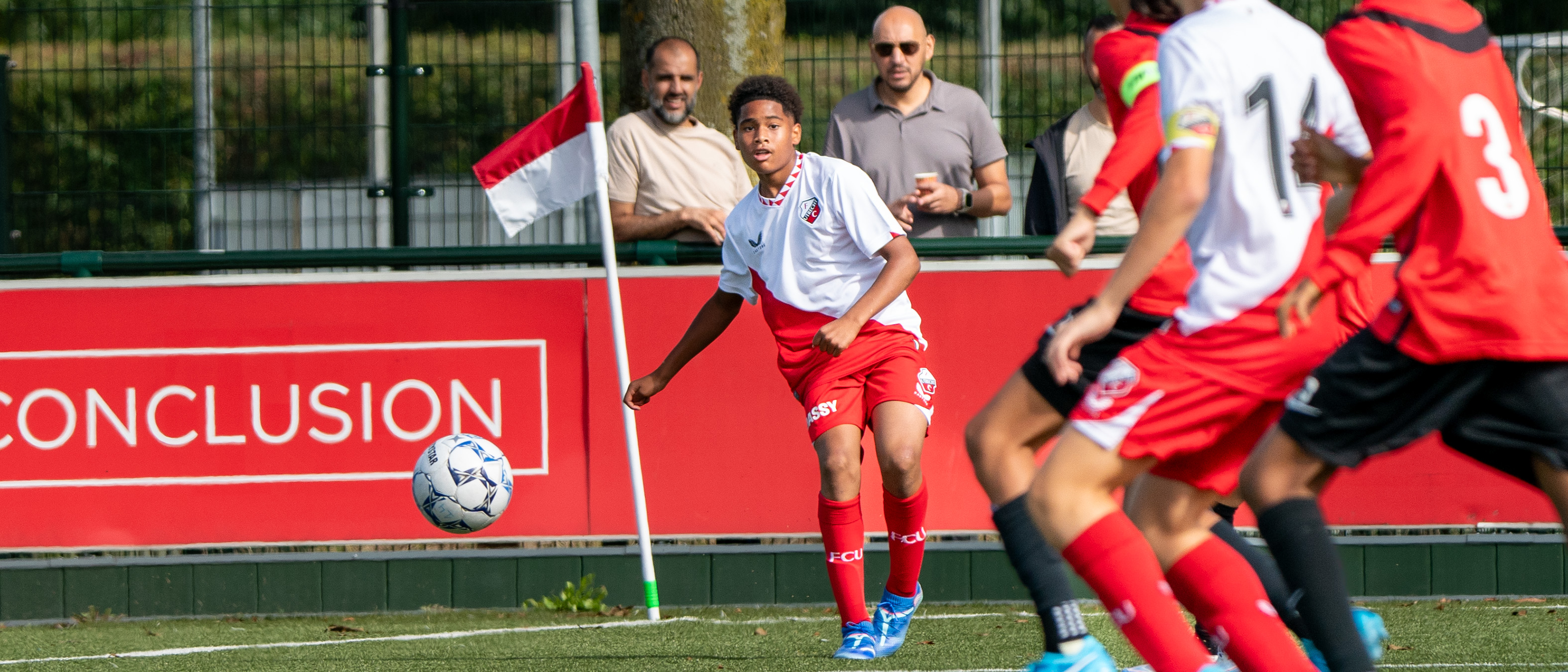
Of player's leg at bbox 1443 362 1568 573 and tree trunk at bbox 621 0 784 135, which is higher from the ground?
tree trunk at bbox 621 0 784 135

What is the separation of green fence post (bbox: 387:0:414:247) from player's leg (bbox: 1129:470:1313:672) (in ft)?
16.0

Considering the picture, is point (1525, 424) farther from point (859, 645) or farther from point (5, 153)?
point (5, 153)

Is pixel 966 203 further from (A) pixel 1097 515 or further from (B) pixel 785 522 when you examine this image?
(A) pixel 1097 515

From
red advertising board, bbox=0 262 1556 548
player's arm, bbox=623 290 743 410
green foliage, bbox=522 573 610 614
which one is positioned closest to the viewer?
player's arm, bbox=623 290 743 410

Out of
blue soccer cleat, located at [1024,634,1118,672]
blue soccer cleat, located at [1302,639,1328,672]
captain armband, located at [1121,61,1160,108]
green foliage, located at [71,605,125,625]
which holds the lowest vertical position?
green foliage, located at [71,605,125,625]

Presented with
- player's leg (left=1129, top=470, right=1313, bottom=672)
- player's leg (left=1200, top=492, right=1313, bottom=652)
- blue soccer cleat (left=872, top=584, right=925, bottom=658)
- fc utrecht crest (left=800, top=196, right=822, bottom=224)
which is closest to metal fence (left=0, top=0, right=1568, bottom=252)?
fc utrecht crest (left=800, top=196, right=822, bottom=224)

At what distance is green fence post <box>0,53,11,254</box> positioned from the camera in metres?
7.87

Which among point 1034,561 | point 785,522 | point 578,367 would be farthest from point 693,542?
point 1034,561

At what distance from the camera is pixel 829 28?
814 cm

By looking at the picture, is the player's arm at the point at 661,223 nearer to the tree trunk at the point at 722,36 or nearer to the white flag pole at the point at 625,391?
the white flag pole at the point at 625,391

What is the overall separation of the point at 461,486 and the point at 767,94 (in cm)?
188

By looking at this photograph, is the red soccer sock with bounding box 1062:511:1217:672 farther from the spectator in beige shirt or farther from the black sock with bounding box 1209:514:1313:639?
the spectator in beige shirt

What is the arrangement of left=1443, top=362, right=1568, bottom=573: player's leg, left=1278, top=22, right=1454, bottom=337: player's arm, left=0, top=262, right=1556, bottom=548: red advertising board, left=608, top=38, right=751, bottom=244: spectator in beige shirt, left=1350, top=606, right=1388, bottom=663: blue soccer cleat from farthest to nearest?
left=608, top=38, right=751, bottom=244: spectator in beige shirt → left=0, top=262, right=1556, bottom=548: red advertising board → left=1350, top=606, right=1388, bottom=663: blue soccer cleat → left=1443, top=362, right=1568, bottom=573: player's leg → left=1278, top=22, right=1454, bottom=337: player's arm

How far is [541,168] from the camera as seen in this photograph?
733 centimetres
